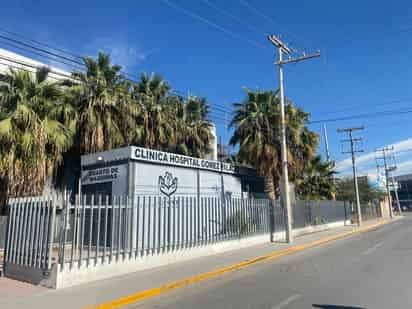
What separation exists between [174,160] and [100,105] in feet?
15.3

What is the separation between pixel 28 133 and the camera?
12.8m

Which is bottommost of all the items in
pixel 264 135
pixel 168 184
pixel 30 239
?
pixel 30 239

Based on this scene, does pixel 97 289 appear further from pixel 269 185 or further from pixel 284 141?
pixel 269 185

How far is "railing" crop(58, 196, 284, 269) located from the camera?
27.1ft

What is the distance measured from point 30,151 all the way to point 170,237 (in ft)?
21.3

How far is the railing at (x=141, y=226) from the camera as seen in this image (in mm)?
8266

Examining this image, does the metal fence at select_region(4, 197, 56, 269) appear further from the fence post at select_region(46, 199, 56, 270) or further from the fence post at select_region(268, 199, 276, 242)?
the fence post at select_region(268, 199, 276, 242)

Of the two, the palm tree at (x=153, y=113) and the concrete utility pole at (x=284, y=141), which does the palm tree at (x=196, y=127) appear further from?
the concrete utility pole at (x=284, y=141)

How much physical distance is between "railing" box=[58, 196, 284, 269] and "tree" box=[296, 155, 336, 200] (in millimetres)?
17397

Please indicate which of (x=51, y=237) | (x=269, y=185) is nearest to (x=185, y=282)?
(x=51, y=237)

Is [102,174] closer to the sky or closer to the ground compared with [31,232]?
closer to the sky

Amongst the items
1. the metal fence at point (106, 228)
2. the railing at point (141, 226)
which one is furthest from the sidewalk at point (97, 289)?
the railing at point (141, 226)

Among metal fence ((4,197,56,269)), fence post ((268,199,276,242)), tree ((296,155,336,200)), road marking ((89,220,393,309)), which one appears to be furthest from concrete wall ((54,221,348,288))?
tree ((296,155,336,200))

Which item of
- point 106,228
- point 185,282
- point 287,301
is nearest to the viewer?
point 287,301
